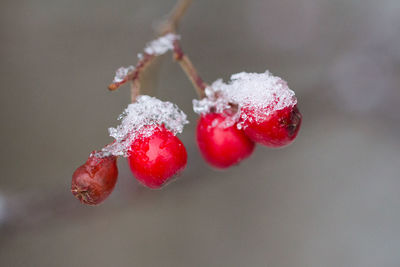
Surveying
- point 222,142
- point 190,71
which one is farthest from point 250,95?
point 190,71

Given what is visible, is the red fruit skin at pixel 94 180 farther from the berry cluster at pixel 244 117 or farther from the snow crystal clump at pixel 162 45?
the snow crystal clump at pixel 162 45

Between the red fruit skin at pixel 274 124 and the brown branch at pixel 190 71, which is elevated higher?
the brown branch at pixel 190 71

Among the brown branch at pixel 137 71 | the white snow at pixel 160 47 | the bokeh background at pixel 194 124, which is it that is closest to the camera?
the brown branch at pixel 137 71

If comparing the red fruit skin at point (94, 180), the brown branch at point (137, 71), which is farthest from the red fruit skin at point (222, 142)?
the red fruit skin at point (94, 180)

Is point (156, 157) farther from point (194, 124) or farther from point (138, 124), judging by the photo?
point (194, 124)

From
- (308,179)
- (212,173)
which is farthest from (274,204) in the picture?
(212,173)

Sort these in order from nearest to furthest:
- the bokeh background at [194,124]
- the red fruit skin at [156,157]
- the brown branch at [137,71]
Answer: the red fruit skin at [156,157], the brown branch at [137,71], the bokeh background at [194,124]

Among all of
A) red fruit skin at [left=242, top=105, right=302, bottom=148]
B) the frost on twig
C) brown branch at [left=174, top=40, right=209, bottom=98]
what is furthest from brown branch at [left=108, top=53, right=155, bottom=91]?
red fruit skin at [left=242, top=105, right=302, bottom=148]

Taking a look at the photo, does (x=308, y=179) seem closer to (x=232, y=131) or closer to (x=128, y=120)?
(x=232, y=131)
